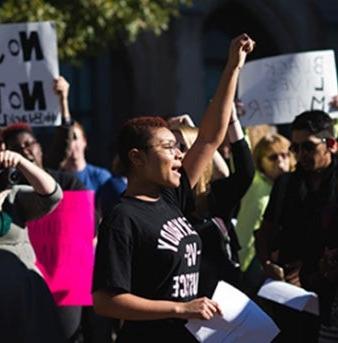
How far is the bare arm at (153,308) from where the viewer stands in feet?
13.8

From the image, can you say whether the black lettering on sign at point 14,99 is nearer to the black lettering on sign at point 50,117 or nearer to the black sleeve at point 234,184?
the black lettering on sign at point 50,117

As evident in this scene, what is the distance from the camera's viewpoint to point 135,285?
14.3ft

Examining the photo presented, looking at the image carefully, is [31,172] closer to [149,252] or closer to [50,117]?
[149,252]

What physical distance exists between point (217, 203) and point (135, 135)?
1.05 meters

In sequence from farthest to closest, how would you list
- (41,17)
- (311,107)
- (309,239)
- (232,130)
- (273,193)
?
(41,17), (311,107), (273,193), (309,239), (232,130)

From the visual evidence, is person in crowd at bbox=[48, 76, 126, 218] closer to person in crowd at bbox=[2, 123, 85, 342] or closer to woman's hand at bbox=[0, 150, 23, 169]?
person in crowd at bbox=[2, 123, 85, 342]

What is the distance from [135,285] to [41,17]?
692 centimetres

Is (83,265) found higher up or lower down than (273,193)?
lower down

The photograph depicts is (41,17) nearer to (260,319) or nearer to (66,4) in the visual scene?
(66,4)

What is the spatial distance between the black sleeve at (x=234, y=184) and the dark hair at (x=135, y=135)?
77cm

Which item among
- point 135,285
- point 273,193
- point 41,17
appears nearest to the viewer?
point 135,285

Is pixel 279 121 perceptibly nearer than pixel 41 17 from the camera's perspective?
Yes

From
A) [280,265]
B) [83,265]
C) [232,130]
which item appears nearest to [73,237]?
[83,265]

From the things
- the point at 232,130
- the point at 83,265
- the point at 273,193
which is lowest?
the point at 83,265
